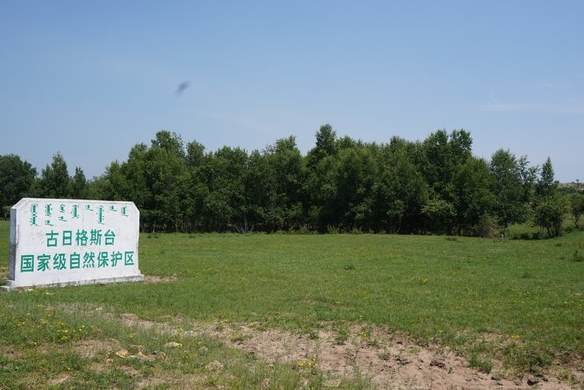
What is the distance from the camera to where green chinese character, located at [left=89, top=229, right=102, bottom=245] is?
18562 millimetres

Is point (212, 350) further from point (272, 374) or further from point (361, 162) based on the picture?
point (361, 162)

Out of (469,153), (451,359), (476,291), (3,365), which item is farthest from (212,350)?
(469,153)

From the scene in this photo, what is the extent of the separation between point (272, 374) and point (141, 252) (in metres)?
24.8

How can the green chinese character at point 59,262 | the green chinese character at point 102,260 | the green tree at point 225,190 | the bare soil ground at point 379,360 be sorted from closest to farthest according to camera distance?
the bare soil ground at point 379,360 → the green chinese character at point 59,262 → the green chinese character at point 102,260 → the green tree at point 225,190

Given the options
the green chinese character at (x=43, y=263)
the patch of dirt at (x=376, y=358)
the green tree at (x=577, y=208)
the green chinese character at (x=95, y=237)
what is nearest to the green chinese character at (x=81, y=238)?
the green chinese character at (x=95, y=237)

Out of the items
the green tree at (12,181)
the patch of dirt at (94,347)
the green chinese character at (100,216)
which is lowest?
the patch of dirt at (94,347)

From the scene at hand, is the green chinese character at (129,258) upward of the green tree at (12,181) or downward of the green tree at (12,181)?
downward

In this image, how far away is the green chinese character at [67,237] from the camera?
1773 cm

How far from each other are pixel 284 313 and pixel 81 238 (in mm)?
9059

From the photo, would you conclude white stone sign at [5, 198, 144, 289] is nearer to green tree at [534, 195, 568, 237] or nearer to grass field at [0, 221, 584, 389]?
grass field at [0, 221, 584, 389]

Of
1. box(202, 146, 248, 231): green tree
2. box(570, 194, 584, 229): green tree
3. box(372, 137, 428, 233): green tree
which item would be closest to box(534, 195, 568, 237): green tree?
box(570, 194, 584, 229): green tree

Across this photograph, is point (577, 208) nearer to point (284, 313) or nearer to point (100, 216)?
point (284, 313)

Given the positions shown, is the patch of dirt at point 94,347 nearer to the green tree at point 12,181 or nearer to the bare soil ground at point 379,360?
the bare soil ground at point 379,360

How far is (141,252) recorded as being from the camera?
31312 mm
